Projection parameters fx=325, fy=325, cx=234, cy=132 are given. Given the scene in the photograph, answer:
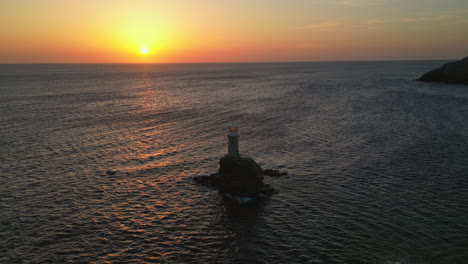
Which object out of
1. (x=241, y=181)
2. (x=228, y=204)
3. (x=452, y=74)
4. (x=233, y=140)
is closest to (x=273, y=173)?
(x=241, y=181)

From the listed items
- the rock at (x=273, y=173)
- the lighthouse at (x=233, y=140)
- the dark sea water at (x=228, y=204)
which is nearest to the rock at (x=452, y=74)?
the dark sea water at (x=228, y=204)

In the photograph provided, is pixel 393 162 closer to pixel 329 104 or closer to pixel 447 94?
pixel 329 104

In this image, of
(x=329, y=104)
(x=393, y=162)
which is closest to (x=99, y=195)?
(x=393, y=162)

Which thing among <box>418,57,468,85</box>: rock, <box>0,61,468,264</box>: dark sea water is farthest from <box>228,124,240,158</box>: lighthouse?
<box>418,57,468,85</box>: rock

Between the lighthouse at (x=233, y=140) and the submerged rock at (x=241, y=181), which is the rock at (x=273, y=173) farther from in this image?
the lighthouse at (x=233, y=140)

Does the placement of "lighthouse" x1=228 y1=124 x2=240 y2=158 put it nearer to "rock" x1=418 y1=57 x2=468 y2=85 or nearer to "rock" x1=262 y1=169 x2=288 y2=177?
"rock" x1=262 y1=169 x2=288 y2=177

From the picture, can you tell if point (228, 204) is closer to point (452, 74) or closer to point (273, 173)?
point (273, 173)
